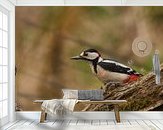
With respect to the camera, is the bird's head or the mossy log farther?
the bird's head

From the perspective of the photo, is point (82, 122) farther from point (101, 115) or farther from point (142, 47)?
point (142, 47)

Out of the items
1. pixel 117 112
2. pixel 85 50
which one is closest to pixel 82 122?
pixel 117 112

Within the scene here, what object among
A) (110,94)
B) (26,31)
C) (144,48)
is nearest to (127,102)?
(110,94)

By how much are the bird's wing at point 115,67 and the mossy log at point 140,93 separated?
256 mm

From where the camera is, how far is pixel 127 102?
7340 millimetres

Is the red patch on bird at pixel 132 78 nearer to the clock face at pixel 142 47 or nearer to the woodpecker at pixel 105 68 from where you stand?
the woodpecker at pixel 105 68

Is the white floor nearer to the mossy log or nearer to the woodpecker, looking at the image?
the mossy log

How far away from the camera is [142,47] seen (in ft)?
24.2

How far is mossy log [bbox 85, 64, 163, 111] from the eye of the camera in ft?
24.0

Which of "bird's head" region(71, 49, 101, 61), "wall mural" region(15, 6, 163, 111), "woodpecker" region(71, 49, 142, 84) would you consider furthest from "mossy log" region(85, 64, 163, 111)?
"bird's head" region(71, 49, 101, 61)

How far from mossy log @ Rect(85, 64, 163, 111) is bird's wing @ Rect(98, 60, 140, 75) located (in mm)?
256

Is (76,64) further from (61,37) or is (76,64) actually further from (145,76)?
(145,76)

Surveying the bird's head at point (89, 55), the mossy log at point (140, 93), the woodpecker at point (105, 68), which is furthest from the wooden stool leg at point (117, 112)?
the bird's head at point (89, 55)
